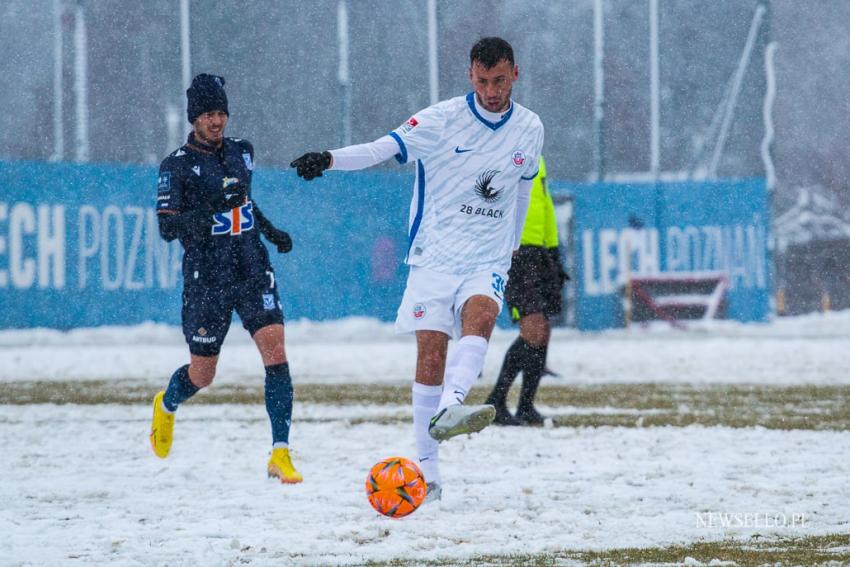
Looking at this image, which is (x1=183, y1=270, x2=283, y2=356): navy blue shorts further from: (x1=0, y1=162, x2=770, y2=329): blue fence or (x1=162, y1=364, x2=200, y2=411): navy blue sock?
(x1=0, y1=162, x2=770, y2=329): blue fence

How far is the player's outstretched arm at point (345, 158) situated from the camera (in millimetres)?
5691

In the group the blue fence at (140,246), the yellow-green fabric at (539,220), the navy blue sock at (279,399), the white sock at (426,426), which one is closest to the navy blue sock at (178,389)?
the navy blue sock at (279,399)

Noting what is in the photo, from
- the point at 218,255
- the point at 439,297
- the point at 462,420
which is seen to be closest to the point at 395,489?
the point at 462,420

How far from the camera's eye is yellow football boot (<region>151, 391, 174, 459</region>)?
7.56 meters

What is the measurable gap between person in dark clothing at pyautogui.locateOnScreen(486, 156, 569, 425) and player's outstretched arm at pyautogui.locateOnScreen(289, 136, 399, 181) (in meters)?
3.13

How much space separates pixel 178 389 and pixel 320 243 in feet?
44.5

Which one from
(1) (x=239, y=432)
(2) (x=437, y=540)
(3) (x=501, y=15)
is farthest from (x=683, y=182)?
(2) (x=437, y=540)

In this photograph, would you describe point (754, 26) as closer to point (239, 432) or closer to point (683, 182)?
point (683, 182)

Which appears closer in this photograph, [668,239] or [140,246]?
[140,246]

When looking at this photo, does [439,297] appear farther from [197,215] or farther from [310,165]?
[197,215]

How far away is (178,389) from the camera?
24.8 feet

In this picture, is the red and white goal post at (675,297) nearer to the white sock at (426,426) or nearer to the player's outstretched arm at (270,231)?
the player's outstretched arm at (270,231)

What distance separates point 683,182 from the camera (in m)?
23.6

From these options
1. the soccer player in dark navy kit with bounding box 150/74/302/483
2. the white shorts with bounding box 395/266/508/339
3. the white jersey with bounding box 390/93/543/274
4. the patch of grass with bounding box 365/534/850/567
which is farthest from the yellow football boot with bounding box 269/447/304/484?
the patch of grass with bounding box 365/534/850/567
